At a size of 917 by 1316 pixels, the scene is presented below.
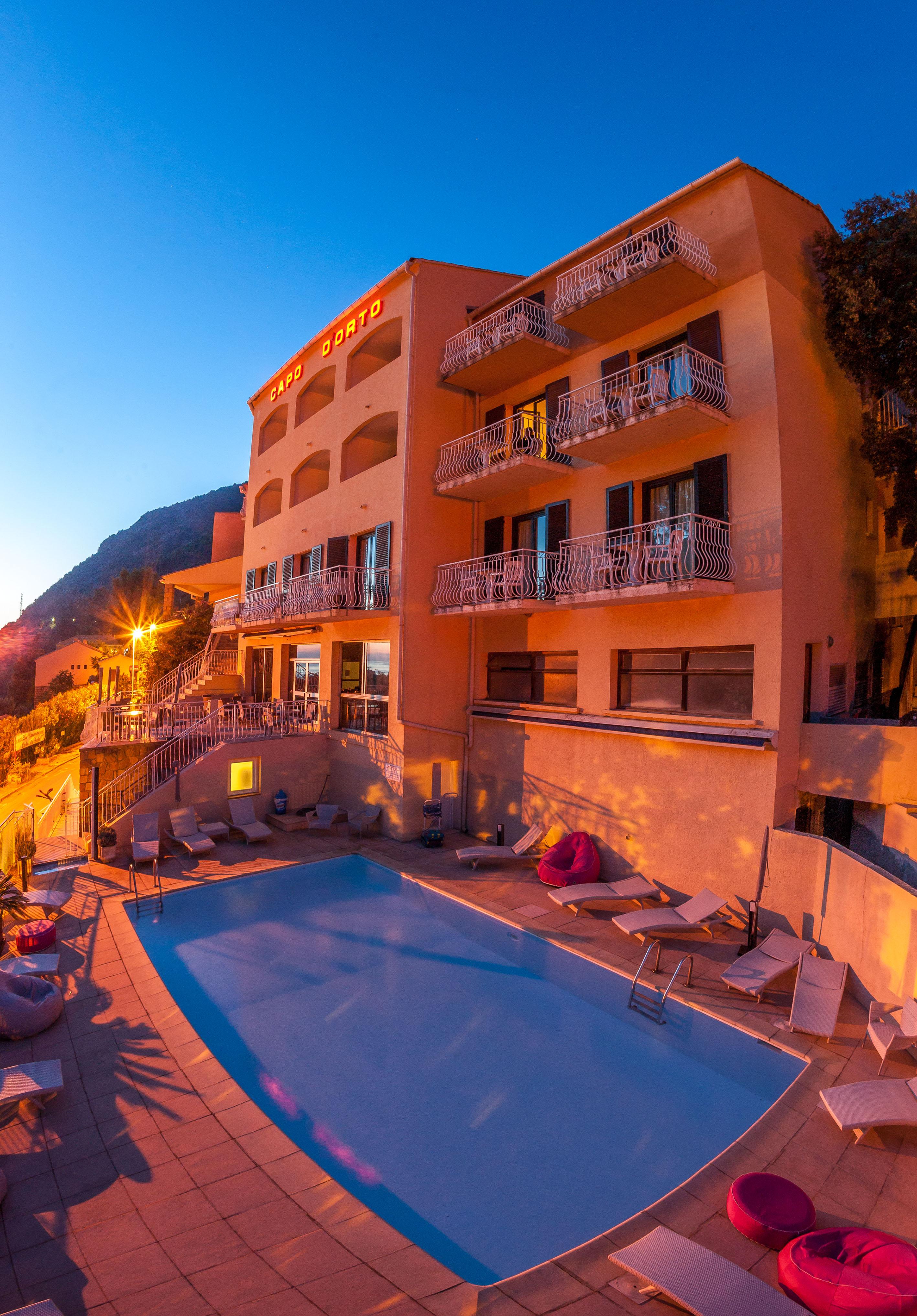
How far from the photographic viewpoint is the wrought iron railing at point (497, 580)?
1377 centimetres

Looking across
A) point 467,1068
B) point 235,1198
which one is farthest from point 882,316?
point 235,1198

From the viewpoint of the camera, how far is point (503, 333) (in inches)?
549

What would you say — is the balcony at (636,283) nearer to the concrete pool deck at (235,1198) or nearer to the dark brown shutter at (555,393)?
the dark brown shutter at (555,393)

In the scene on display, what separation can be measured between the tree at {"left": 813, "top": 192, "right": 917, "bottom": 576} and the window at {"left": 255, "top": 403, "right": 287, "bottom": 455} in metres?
18.3

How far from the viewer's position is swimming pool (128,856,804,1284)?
17.7 feet

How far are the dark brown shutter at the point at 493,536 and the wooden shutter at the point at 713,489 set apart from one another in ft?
17.8

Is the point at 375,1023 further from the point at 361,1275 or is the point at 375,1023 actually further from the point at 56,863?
the point at 56,863

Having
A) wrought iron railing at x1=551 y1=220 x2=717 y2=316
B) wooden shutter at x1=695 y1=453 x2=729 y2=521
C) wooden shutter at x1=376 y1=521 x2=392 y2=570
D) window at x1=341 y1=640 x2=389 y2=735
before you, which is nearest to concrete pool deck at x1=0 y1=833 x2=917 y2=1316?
wooden shutter at x1=695 y1=453 x2=729 y2=521

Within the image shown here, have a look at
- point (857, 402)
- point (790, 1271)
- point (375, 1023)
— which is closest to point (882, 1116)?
point (790, 1271)

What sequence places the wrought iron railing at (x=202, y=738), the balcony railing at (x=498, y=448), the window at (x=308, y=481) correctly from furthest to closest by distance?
the window at (x=308, y=481)
the wrought iron railing at (x=202, y=738)
the balcony railing at (x=498, y=448)

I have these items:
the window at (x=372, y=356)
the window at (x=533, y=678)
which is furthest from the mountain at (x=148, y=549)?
the window at (x=533, y=678)

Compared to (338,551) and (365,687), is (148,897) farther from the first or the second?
(338,551)

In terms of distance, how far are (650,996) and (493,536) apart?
1104 cm

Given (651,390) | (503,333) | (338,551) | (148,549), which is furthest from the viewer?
(148,549)
